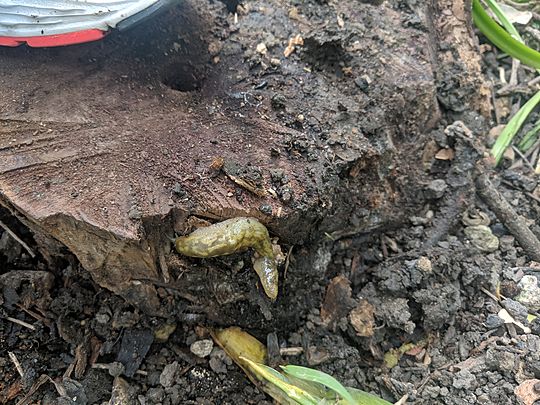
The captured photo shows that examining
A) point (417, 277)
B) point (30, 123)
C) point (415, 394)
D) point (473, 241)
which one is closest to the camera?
point (30, 123)

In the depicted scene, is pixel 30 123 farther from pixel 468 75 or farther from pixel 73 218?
pixel 468 75

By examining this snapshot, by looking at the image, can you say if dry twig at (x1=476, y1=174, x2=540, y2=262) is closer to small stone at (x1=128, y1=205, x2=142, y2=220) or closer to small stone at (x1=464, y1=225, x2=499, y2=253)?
small stone at (x1=464, y1=225, x2=499, y2=253)

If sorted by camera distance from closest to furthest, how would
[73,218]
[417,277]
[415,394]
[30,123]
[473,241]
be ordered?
1. [73,218]
2. [30,123]
3. [415,394]
4. [417,277]
5. [473,241]

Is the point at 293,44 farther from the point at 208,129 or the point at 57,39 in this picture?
the point at 57,39

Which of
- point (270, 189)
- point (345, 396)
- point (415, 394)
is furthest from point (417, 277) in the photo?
point (270, 189)

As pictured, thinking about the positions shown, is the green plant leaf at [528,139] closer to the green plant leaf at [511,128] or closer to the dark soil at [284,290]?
the green plant leaf at [511,128]

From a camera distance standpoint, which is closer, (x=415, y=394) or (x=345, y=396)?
(x=345, y=396)

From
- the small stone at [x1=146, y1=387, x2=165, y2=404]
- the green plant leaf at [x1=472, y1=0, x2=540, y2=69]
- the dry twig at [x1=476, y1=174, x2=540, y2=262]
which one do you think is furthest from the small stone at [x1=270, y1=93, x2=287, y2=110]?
the green plant leaf at [x1=472, y1=0, x2=540, y2=69]
